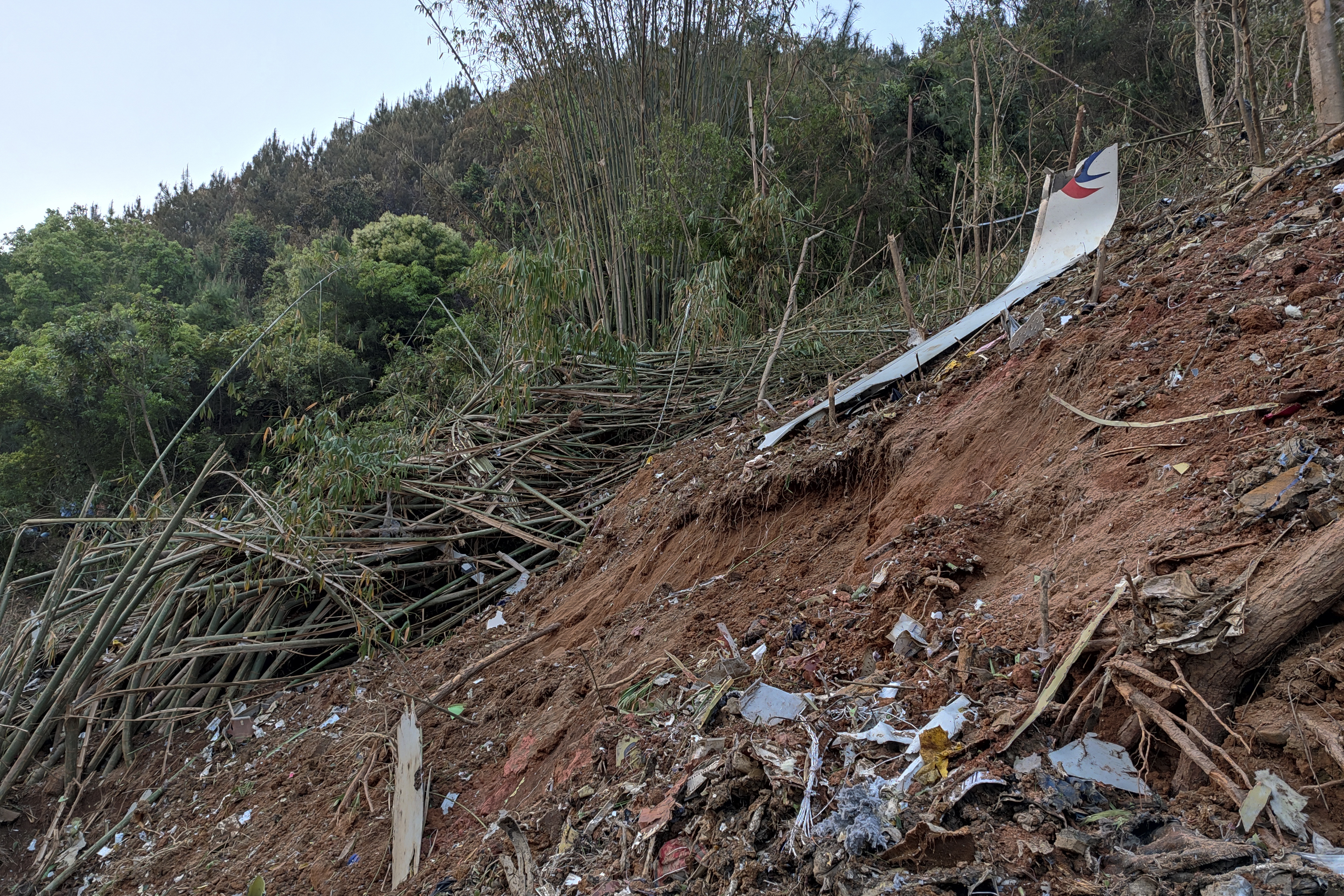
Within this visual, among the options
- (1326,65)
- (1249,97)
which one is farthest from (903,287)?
(1326,65)

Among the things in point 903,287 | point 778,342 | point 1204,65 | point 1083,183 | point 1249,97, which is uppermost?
point 1204,65

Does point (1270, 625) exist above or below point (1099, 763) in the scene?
above

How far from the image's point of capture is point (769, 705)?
1694 millimetres

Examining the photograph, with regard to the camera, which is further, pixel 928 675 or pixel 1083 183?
pixel 1083 183

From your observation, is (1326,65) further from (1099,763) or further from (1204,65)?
(1099,763)

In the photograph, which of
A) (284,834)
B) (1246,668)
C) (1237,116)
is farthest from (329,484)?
(1237,116)

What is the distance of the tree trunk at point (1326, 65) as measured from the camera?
2855 mm

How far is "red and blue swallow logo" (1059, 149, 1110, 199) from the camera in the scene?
3387 millimetres

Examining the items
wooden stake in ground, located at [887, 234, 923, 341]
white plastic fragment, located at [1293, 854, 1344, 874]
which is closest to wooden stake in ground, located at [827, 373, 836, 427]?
wooden stake in ground, located at [887, 234, 923, 341]

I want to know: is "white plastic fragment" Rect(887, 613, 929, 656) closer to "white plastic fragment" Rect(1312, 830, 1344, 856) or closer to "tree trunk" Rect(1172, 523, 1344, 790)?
"tree trunk" Rect(1172, 523, 1344, 790)

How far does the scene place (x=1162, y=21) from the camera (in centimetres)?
1022

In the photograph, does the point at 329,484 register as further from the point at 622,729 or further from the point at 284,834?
the point at 622,729

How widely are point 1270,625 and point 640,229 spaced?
526cm

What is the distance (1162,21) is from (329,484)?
11397 millimetres
